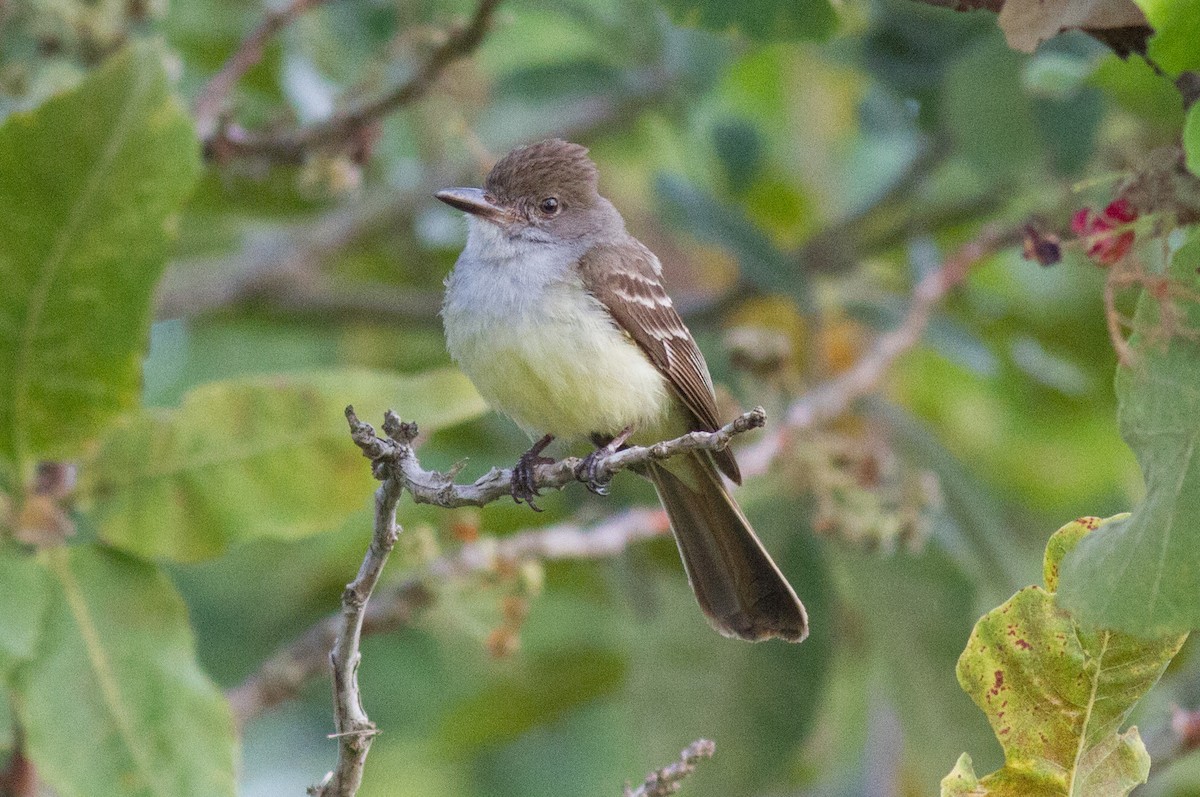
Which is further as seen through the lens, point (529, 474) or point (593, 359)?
point (593, 359)

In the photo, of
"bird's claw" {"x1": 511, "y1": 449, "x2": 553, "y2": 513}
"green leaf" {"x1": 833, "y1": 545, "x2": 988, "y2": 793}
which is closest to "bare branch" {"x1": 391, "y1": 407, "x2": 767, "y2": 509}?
"bird's claw" {"x1": 511, "y1": 449, "x2": 553, "y2": 513}

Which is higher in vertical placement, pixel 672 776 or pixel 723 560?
pixel 723 560

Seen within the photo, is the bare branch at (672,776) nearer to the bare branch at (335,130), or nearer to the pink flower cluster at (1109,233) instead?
the pink flower cluster at (1109,233)

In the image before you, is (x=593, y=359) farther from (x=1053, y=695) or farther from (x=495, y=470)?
(x=1053, y=695)

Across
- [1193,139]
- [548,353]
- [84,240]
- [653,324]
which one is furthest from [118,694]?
[1193,139]

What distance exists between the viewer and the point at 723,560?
140 inches

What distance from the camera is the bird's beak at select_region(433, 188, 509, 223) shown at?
3.96 m

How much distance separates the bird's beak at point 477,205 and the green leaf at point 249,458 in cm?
79

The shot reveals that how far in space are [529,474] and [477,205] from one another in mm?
924

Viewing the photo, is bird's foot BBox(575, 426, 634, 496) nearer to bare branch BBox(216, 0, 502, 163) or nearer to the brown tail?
the brown tail

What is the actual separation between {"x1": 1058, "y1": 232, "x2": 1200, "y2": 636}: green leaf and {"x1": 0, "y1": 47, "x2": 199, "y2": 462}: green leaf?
1.72m

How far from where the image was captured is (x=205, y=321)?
566 cm

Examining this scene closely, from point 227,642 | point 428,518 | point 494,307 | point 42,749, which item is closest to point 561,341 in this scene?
point 494,307

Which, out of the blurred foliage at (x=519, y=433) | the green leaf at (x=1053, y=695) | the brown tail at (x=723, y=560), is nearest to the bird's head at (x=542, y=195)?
the blurred foliage at (x=519, y=433)
